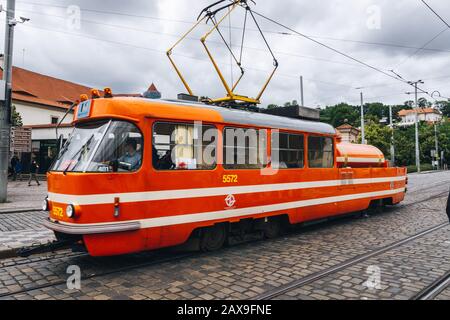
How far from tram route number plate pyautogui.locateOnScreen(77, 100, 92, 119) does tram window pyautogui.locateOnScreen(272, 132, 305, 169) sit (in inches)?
147

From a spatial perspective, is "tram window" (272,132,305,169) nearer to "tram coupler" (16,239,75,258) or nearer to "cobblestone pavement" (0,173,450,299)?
"cobblestone pavement" (0,173,450,299)

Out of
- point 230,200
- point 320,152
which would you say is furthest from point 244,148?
point 320,152

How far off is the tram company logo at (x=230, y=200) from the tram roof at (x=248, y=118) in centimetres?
140

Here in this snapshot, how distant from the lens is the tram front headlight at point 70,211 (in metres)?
5.04

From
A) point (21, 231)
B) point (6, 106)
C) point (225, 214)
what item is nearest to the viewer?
point (225, 214)

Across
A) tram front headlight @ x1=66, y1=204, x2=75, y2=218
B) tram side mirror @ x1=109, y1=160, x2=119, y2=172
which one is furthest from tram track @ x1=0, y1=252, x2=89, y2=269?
tram side mirror @ x1=109, y1=160, x2=119, y2=172

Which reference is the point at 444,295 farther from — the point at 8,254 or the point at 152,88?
the point at 8,254

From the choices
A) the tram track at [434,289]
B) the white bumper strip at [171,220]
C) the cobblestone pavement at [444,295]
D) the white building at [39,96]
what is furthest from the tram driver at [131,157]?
the white building at [39,96]

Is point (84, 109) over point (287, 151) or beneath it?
over

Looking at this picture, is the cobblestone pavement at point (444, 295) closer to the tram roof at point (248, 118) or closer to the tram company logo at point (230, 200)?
the tram company logo at point (230, 200)

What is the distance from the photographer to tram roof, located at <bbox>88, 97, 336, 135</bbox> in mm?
A: 5989

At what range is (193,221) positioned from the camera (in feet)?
20.0

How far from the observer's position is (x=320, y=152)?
9000 mm

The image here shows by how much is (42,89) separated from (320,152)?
151 ft
